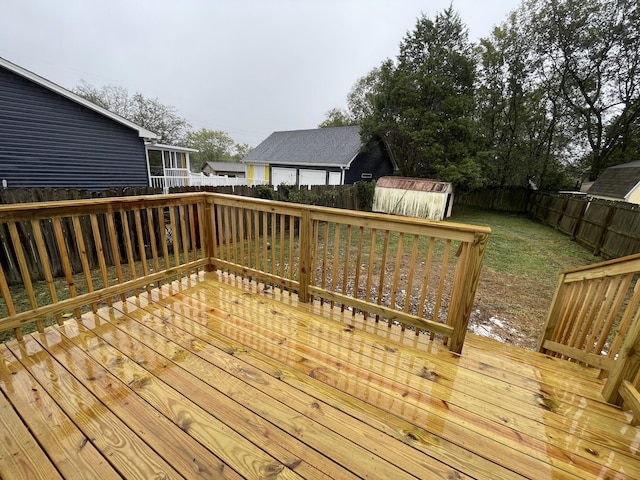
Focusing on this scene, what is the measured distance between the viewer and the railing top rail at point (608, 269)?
1.85m

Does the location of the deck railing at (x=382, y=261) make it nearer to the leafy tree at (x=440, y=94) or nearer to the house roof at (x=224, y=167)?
the leafy tree at (x=440, y=94)

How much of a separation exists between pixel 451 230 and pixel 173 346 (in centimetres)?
226

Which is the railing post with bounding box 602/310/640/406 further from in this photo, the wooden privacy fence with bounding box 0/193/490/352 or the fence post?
the fence post

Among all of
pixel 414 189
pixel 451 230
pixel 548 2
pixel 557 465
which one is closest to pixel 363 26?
pixel 548 2

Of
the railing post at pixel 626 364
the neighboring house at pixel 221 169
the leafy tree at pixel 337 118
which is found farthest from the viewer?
the neighboring house at pixel 221 169

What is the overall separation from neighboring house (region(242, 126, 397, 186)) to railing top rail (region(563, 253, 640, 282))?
12.7 meters

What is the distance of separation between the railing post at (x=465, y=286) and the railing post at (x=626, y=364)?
83cm

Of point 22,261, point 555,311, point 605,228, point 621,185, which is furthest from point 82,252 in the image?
point 621,185

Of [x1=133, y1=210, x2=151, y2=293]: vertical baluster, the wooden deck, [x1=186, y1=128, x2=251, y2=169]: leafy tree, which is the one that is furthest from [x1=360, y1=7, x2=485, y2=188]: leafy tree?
[x1=186, y1=128, x2=251, y2=169]: leafy tree

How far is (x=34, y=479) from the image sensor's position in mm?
1145

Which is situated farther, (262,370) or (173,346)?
(173,346)

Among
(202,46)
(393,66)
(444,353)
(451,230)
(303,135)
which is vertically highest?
(202,46)

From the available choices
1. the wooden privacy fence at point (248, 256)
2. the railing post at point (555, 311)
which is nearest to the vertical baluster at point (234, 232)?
the wooden privacy fence at point (248, 256)

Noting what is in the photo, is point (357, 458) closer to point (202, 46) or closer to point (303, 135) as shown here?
point (303, 135)
